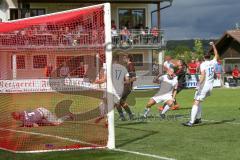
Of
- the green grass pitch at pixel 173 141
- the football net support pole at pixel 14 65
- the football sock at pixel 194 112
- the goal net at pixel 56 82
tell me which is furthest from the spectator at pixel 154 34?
the football net support pole at pixel 14 65

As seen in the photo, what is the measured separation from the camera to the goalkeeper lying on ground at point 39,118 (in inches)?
537

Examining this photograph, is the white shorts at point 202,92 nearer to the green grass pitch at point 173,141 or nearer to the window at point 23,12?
the green grass pitch at point 173,141

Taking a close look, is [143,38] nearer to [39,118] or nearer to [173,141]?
[39,118]

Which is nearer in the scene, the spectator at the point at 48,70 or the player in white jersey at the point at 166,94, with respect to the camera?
the spectator at the point at 48,70

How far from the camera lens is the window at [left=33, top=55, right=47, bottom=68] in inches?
533

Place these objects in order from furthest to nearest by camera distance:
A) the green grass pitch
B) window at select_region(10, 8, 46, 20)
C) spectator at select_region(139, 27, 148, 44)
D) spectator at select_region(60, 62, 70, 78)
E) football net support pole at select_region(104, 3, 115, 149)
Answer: spectator at select_region(139, 27, 148, 44) → window at select_region(10, 8, 46, 20) → spectator at select_region(60, 62, 70, 78) → football net support pole at select_region(104, 3, 115, 149) → the green grass pitch

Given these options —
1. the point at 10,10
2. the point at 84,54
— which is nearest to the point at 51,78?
the point at 84,54

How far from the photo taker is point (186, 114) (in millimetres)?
18266

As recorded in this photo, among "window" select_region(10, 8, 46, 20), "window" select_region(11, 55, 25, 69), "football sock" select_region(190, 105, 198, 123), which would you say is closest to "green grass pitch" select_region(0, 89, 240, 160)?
"football sock" select_region(190, 105, 198, 123)

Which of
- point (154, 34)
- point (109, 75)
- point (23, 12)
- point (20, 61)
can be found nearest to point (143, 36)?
point (154, 34)

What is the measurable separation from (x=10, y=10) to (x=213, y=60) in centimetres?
3215

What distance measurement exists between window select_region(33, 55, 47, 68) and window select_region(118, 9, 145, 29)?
32.8 m

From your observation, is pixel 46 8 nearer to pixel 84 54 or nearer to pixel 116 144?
pixel 84 54

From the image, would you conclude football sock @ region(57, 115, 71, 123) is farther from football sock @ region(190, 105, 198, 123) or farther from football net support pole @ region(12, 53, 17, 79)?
football sock @ region(190, 105, 198, 123)
